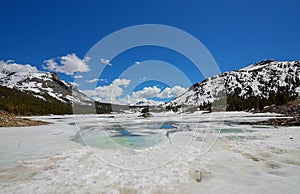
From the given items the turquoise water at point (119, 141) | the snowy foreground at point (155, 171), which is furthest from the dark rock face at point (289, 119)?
the turquoise water at point (119, 141)

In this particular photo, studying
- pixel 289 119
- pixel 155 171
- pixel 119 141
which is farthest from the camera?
pixel 289 119

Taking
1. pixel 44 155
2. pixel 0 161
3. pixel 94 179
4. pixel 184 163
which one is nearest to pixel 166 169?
pixel 184 163

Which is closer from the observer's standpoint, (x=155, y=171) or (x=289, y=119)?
(x=155, y=171)

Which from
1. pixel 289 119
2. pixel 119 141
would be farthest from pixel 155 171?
pixel 289 119

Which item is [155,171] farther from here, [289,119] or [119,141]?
[289,119]

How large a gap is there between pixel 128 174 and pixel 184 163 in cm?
237

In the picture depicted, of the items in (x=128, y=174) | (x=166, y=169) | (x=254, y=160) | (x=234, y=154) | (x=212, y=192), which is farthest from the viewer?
(x=234, y=154)

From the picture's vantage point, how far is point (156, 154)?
→ 9.19 m

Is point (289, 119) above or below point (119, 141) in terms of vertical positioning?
above

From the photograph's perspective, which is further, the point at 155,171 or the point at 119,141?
the point at 119,141

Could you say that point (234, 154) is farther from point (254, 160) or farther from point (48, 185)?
point (48, 185)

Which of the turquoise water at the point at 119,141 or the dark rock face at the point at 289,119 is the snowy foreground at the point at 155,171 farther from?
the dark rock face at the point at 289,119

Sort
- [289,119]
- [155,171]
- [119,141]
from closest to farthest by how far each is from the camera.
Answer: [155,171] < [119,141] < [289,119]

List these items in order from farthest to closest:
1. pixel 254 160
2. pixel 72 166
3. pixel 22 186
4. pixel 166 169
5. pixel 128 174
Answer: pixel 254 160
pixel 72 166
pixel 166 169
pixel 128 174
pixel 22 186
